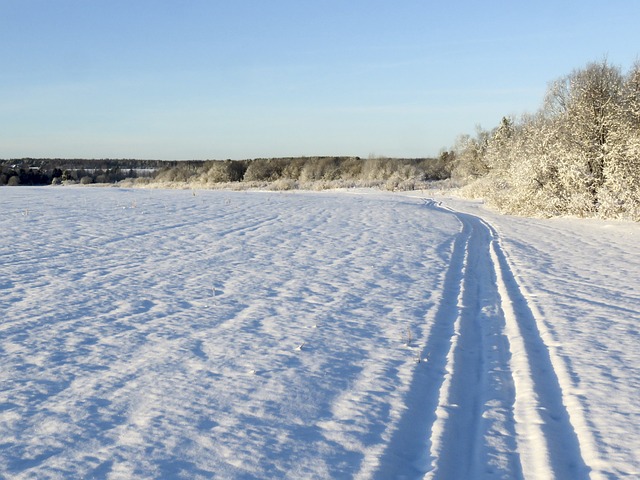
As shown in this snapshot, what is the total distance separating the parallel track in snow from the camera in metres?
4.29

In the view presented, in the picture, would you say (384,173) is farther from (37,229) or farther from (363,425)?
(363,425)

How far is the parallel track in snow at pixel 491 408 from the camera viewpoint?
4293 mm

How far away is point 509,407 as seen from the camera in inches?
209

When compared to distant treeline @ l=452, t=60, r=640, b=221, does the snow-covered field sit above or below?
below

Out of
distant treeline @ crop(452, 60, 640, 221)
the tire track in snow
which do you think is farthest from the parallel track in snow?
distant treeline @ crop(452, 60, 640, 221)

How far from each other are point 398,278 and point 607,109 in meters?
19.0

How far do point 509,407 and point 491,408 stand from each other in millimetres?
170

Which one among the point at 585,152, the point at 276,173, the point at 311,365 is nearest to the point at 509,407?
the point at 311,365

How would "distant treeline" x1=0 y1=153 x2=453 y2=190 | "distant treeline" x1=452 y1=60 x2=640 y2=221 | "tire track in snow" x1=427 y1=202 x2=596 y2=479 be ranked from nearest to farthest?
"tire track in snow" x1=427 y1=202 x2=596 y2=479
"distant treeline" x1=452 y1=60 x2=640 y2=221
"distant treeline" x1=0 y1=153 x2=453 y2=190

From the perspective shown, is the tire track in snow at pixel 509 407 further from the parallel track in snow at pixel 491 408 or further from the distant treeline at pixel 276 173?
the distant treeline at pixel 276 173

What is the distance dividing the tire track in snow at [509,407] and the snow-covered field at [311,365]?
0.02 m

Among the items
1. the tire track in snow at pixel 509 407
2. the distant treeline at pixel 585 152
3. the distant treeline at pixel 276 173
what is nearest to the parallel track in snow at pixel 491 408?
the tire track in snow at pixel 509 407

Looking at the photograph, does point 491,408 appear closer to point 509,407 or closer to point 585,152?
point 509,407

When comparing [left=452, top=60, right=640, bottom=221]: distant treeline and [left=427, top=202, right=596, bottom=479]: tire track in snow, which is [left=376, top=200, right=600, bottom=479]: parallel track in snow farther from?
[left=452, top=60, right=640, bottom=221]: distant treeline
